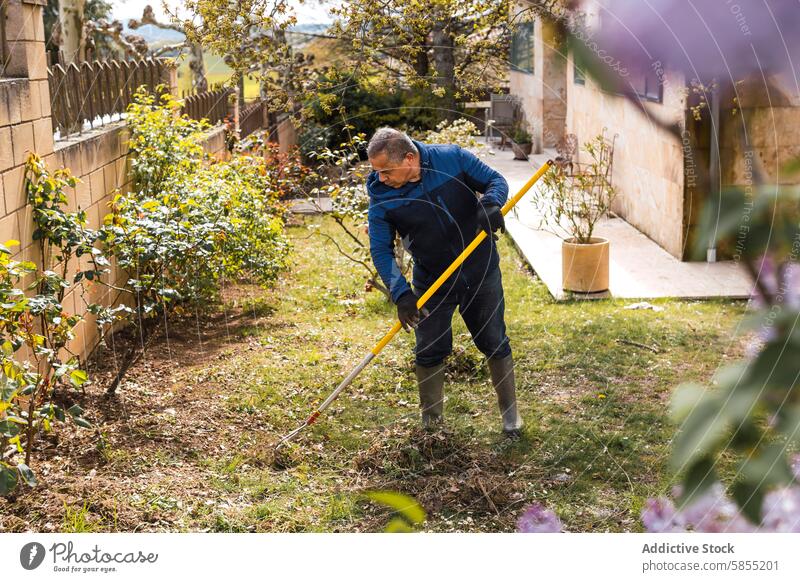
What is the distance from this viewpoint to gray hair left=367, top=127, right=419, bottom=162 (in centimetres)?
296

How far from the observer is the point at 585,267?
15.5ft

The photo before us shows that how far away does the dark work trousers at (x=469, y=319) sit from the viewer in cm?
343

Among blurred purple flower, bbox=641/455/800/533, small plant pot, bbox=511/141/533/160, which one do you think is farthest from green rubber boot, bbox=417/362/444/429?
blurred purple flower, bbox=641/455/800/533

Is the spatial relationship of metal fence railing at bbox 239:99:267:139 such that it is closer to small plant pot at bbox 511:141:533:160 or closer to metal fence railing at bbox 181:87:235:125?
metal fence railing at bbox 181:87:235:125

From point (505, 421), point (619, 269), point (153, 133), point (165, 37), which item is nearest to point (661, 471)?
point (505, 421)

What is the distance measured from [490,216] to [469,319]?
0.63 m

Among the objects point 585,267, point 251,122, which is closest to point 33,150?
point 585,267

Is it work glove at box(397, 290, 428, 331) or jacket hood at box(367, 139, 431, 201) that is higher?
jacket hood at box(367, 139, 431, 201)

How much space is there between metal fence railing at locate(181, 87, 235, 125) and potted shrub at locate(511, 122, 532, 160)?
2.41 m

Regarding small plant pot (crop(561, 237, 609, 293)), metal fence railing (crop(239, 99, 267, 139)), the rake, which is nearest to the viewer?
the rake

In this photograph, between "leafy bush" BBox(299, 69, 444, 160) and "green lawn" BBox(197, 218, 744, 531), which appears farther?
"leafy bush" BBox(299, 69, 444, 160)

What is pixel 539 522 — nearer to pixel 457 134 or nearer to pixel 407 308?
pixel 407 308
